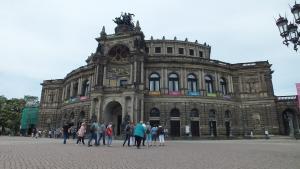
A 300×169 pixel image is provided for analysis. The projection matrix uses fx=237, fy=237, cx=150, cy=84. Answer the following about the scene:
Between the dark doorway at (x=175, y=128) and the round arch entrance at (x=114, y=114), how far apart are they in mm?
9705

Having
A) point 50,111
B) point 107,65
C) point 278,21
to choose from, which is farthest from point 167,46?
point 278,21

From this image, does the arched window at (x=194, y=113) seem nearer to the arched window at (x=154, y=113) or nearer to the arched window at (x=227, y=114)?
the arched window at (x=154, y=113)

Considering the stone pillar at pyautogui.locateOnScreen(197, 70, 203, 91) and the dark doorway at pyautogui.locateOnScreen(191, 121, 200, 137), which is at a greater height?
the stone pillar at pyautogui.locateOnScreen(197, 70, 203, 91)

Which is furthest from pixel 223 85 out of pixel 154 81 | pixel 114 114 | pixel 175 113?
pixel 114 114

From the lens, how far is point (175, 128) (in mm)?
42312

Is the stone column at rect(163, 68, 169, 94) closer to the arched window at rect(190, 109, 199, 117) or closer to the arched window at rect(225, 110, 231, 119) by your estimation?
the arched window at rect(190, 109, 199, 117)

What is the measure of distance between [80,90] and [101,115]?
11.7 m

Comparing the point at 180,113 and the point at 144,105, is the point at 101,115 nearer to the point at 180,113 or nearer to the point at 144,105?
the point at 144,105

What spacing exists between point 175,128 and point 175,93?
629 centimetres

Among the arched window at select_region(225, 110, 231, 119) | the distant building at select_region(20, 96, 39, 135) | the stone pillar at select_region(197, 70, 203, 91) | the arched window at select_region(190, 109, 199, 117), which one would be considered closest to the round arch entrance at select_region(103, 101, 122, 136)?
the arched window at select_region(190, 109, 199, 117)

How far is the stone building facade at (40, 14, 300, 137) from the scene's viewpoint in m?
42.1

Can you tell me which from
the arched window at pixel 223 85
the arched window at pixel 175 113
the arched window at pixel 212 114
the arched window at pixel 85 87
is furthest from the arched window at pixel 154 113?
the arched window at pixel 85 87

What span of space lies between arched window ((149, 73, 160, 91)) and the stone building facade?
0.19 m

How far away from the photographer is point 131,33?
45062 mm
